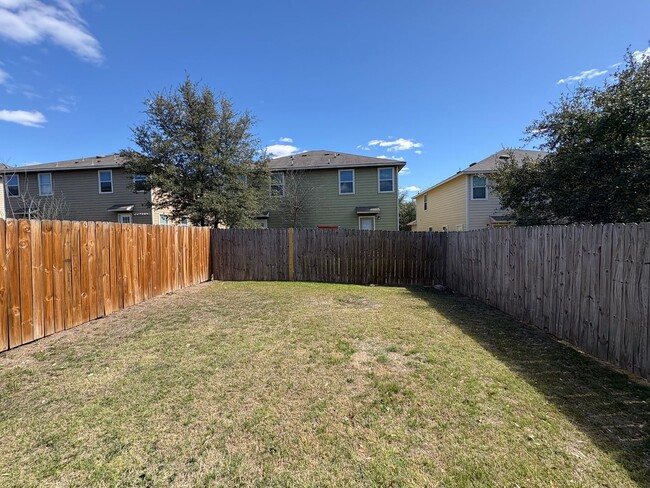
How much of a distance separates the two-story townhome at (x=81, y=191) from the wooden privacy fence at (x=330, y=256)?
32.3 feet

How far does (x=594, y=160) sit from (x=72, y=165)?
24.0 metres

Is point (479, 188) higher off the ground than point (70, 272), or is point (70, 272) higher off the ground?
point (479, 188)

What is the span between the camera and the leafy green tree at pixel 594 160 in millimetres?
7250

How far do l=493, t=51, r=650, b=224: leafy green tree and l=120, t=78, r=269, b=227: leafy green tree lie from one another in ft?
35.0

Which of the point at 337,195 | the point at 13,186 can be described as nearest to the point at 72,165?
the point at 13,186

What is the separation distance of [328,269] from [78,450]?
887 centimetres

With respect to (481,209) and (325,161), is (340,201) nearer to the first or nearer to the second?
(325,161)

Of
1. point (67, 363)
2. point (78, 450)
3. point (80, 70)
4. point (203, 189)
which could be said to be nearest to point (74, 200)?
point (80, 70)

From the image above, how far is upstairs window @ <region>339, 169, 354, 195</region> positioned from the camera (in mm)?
17812

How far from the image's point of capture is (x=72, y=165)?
61.4 ft

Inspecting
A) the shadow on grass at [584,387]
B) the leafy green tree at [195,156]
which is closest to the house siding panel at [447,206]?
the leafy green tree at [195,156]

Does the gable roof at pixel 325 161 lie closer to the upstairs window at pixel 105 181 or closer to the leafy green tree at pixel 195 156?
the leafy green tree at pixel 195 156

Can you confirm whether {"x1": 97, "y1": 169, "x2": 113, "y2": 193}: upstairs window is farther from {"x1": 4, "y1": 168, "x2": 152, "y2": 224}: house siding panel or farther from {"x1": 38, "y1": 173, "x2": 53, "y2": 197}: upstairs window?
{"x1": 38, "y1": 173, "x2": 53, "y2": 197}: upstairs window

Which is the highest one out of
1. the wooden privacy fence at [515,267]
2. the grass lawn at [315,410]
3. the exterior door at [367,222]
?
the exterior door at [367,222]
